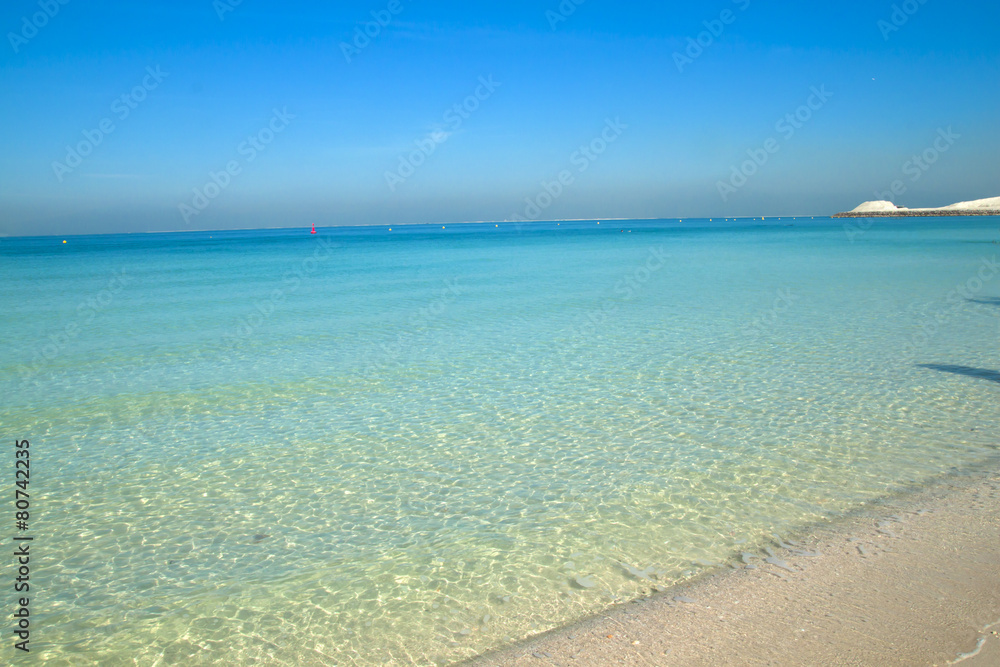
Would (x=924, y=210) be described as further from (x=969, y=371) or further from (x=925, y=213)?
(x=969, y=371)

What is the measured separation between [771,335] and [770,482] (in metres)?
7.30

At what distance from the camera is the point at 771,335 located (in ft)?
39.7

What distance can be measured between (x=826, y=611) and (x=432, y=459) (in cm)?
371

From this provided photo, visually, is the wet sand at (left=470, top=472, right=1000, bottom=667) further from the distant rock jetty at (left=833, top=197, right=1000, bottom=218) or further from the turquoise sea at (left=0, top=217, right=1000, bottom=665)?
the distant rock jetty at (left=833, top=197, right=1000, bottom=218)

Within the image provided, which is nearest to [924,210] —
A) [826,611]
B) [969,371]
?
[969,371]

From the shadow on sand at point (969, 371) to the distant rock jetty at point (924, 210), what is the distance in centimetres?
16457

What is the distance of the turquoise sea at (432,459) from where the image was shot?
385 centimetres

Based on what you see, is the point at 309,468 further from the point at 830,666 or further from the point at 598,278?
the point at 598,278

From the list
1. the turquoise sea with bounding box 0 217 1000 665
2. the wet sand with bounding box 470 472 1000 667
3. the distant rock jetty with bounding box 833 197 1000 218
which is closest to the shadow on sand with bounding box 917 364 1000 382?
the turquoise sea with bounding box 0 217 1000 665

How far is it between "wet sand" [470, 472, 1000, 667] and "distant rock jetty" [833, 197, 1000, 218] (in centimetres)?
17118

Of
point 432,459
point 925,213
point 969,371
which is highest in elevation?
point 925,213

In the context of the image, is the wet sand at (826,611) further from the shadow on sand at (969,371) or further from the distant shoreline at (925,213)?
the distant shoreline at (925,213)

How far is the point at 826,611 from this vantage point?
3527 mm

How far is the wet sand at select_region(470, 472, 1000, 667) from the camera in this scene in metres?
3.18
